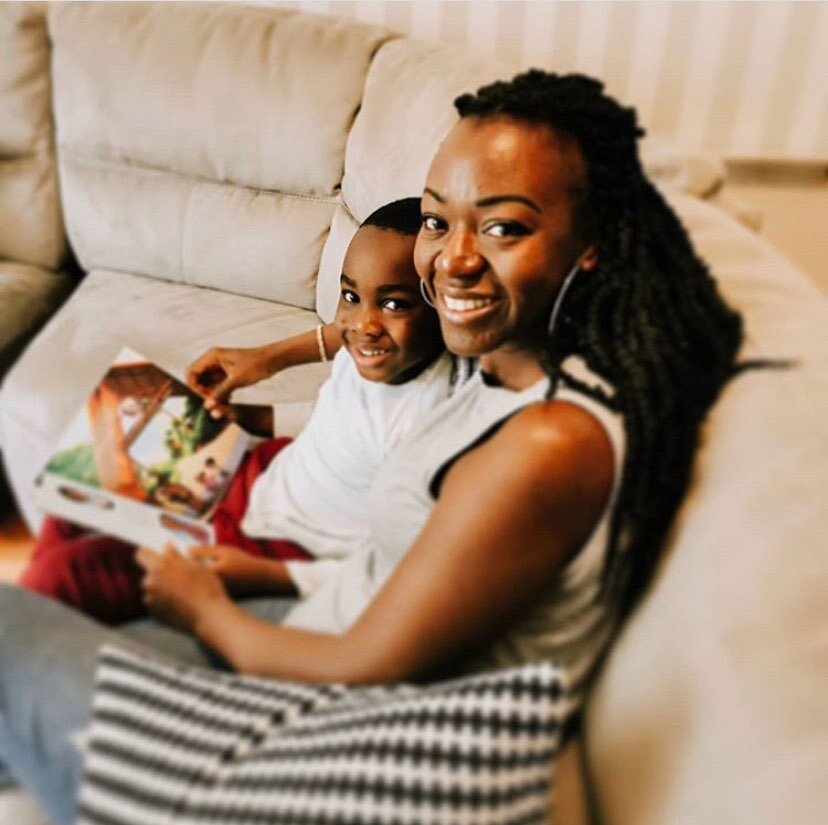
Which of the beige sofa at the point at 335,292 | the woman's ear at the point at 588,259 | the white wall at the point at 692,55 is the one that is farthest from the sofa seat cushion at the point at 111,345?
the white wall at the point at 692,55

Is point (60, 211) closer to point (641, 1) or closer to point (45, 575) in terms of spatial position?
point (45, 575)

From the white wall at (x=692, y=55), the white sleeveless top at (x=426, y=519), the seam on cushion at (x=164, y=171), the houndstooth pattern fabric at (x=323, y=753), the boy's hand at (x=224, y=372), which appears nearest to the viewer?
the houndstooth pattern fabric at (x=323, y=753)

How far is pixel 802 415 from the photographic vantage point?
0.62 metres

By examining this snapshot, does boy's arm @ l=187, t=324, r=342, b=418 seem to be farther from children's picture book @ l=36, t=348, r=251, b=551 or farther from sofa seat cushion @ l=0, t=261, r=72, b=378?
sofa seat cushion @ l=0, t=261, r=72, b=378

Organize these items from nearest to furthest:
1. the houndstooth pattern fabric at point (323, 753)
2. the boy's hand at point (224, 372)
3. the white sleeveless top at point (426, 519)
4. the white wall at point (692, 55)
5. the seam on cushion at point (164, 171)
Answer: the houndstooth pattern fabric at point (323, 753)
the white sleeveless top at point (426, 519)
the boy's hand at point (224, 372)
the seam on cushion at point (164, 171)
the white wall at point (692, 55)

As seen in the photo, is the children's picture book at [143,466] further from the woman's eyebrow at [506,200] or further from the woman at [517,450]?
the woman's eyebrow at [506,200]

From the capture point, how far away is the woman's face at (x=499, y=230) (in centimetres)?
56

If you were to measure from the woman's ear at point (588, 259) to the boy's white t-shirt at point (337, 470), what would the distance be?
128mm

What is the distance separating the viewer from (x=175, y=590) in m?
0.58

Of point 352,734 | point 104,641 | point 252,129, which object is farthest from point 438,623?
point 252,129

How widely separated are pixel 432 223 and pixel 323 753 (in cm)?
37

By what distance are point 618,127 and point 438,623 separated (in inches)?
14.8

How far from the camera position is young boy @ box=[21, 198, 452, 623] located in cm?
61

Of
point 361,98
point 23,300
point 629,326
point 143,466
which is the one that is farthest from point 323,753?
point 361,98
